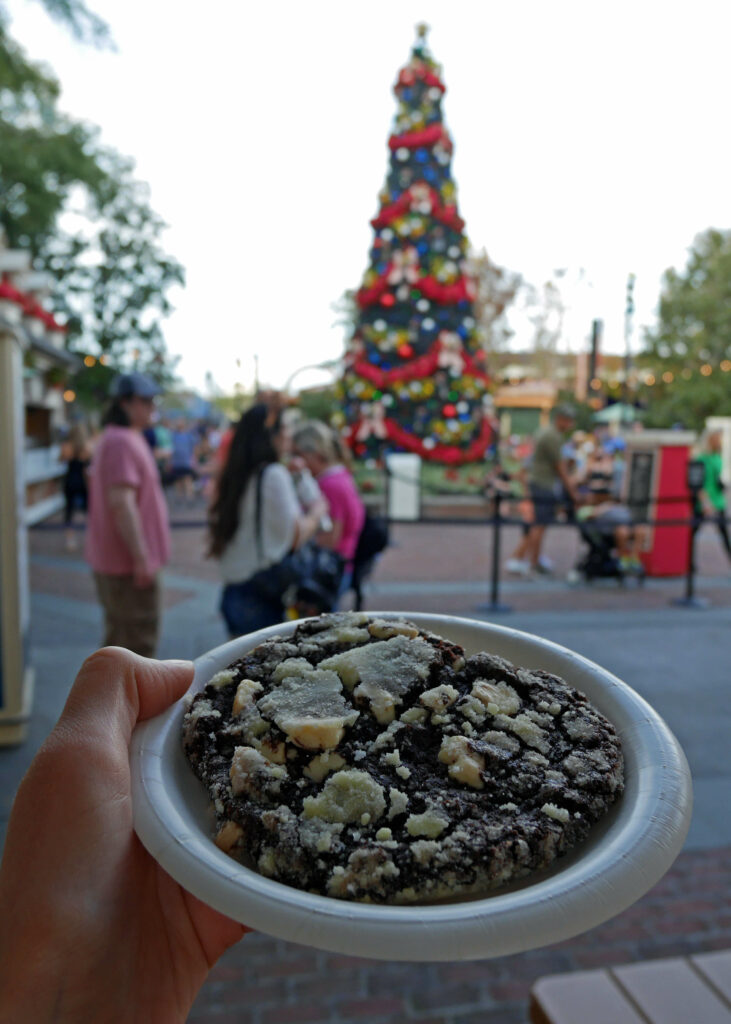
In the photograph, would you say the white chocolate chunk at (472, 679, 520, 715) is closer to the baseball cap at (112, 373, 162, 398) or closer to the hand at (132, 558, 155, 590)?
the hand at (132, 558, 155, 590)

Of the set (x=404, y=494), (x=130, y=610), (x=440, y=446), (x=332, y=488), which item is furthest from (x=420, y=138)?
(x=130, y=610)

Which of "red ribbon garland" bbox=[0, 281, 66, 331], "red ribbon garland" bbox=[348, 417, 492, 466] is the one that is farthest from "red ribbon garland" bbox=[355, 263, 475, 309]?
"red ribbon garland" bbox=[0, 281, 66, 331]

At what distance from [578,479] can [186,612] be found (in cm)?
968

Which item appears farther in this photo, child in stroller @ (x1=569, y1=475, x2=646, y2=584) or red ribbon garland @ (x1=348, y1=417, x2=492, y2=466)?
red ribbon garland @ (x1=348, y1=417, x2=492, y2=466)

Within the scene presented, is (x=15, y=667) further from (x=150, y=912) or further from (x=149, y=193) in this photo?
(x=149, y=193)

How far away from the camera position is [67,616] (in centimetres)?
669

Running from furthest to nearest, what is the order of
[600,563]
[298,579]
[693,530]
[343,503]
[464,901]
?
[600,563] → [693,530] → [343,503] → [298,579] → [464,901]

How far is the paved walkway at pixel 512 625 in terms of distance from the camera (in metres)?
2.36

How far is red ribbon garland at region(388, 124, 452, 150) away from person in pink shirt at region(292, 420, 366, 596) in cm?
1354

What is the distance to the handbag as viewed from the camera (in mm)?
3709

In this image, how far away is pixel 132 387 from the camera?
4.01 metres

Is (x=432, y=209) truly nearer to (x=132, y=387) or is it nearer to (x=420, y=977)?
(x=132, y=387)

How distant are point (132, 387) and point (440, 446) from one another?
41.2 feet

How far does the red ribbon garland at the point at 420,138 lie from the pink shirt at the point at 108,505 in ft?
47.2
